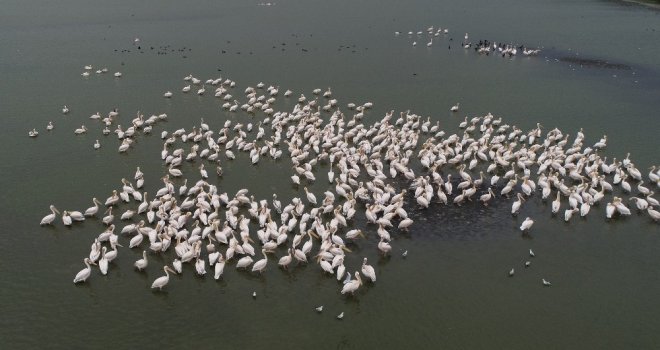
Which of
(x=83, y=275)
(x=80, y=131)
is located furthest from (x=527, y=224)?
(x=80, y=131)

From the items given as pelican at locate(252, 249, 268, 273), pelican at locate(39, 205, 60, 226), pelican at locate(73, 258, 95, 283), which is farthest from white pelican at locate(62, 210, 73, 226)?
pelican at locate(252, 249, 268, 273)

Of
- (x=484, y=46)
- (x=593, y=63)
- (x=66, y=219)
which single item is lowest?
(x=66, y=219)

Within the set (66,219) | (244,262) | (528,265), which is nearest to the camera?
(244,262)

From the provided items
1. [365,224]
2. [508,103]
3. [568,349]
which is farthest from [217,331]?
[508,103]

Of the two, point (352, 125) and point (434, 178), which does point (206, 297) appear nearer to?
point (434, 178)

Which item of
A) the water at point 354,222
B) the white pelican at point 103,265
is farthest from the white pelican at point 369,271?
the white pelican at point 103,265

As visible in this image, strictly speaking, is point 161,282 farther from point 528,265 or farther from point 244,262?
point 528,265

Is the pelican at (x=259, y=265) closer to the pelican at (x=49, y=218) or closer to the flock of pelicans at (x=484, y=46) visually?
the pelican at (x=49, y=218)

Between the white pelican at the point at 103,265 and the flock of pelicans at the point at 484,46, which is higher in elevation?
the flock of pelicans at the point at 484,46
